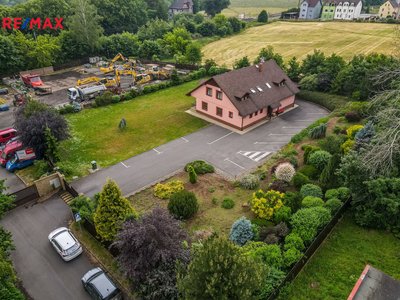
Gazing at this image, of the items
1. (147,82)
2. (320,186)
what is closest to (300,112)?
(320,186)

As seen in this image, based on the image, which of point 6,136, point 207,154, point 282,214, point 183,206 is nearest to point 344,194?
point 282,214

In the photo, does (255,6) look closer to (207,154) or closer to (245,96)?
(245,96)

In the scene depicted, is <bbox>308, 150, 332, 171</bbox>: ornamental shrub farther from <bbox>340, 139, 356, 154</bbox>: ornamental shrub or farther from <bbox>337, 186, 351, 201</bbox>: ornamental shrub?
<bbox>337, 186, 351, 201</bbox>: ornamental shrub

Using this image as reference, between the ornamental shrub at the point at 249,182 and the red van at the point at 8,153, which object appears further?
the red van at the point at 8,153

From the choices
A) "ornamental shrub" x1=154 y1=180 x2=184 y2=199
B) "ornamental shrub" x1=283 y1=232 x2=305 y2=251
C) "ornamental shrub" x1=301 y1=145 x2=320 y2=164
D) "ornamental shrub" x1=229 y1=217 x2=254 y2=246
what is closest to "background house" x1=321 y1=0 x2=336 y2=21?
"ornamental shrub" x1=301 y1=145 x2=320 y2=164

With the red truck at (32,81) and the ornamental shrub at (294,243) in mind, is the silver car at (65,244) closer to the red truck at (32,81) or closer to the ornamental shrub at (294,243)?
the ornamental shrub at (294,243)

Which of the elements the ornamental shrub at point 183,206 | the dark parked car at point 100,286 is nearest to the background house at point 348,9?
the ornamental shrub at point 183,206

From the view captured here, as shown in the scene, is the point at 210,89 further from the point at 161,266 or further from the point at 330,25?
the point at 330,25
